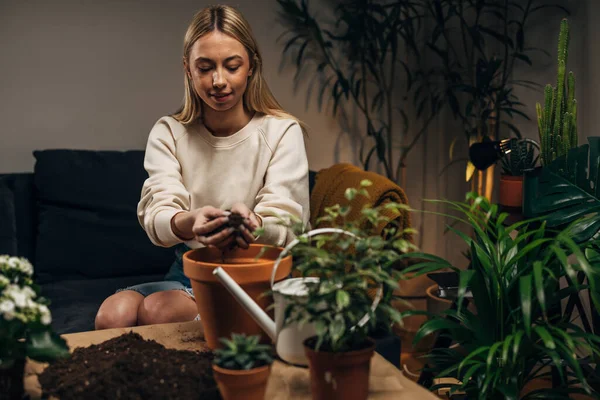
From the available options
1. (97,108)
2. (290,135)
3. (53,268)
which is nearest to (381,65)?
(97,108)

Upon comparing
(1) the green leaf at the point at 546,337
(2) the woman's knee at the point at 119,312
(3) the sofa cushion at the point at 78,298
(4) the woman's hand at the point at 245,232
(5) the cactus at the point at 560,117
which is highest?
(5) the cactus at the point at 560,117

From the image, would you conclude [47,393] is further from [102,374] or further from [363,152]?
[363,152]

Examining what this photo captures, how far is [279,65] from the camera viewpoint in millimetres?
3133

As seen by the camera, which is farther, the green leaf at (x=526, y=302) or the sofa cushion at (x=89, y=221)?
the sofa cushion at (x=89, y=221)

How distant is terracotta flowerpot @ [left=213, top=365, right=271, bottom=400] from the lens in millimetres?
836

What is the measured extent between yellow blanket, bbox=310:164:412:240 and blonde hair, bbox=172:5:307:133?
422 mm

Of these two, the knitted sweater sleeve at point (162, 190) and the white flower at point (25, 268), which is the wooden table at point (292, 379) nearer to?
the white flower at point (25, 268)

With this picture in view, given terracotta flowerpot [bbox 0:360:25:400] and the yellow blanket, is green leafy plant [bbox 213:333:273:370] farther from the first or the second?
the yellow blanket

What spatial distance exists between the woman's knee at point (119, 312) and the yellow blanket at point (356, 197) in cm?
64

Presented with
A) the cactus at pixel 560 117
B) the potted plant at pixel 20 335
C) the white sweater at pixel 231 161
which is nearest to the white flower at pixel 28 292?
the potted plant at pixel 20 335

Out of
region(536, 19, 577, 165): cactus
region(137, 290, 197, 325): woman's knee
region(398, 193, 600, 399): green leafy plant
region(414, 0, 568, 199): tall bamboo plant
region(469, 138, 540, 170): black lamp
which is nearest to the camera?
→ region(398, 193, 600, 399): green leafy plant

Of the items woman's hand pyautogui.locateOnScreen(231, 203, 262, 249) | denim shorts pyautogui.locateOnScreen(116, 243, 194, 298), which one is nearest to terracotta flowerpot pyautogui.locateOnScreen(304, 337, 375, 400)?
woman's hand pyautogui.locateOnScreen(231, 203, 262, 249)

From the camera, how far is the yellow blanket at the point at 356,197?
2.04m

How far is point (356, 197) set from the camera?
2111 mm
